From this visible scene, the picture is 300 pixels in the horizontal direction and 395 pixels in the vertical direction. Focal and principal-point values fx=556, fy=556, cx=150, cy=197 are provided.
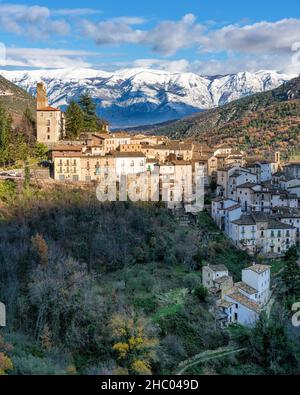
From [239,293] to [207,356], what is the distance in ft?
17.0

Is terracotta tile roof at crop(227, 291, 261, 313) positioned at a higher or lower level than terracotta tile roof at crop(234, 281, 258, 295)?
lower

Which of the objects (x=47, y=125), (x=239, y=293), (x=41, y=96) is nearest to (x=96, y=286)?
(x=239, y=293)

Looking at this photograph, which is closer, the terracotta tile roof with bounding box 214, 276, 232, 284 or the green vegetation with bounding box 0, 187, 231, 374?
the green vegetation with bounding box 0, 187, 231, 374

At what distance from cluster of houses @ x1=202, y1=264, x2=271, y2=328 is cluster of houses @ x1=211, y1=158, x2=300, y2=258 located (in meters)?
5.96

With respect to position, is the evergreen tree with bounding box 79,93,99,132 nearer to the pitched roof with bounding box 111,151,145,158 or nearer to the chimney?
the chimney

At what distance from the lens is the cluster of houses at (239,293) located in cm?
2741

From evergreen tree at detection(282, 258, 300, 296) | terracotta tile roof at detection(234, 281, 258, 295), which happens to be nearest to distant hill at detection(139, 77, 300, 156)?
evergreen tree at detection(282, 258, 300, 296)

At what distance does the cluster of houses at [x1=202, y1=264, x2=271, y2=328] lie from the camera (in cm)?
2741

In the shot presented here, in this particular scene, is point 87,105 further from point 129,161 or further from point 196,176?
point 196,176

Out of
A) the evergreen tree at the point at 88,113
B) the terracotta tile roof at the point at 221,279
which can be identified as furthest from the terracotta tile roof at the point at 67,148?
the terracotta tile roof at the point at 221,279

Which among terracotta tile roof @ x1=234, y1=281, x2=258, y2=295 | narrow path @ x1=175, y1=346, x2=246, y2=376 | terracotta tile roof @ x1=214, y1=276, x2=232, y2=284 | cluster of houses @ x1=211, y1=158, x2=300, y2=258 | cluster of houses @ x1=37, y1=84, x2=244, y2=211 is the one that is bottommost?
narrow path @ x1=175, y1=346, x2=246, y2=376

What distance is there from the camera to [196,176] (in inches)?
1709

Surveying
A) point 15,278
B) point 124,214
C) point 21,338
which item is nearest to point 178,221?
point 124,214

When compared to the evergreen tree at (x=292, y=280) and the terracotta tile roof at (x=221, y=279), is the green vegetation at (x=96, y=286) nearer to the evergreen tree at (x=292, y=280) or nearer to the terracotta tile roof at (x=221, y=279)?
the terracotta tile roof at (x=221, y=279)
